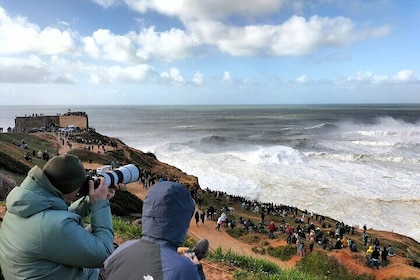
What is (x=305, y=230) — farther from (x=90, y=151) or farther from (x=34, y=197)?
(x=34, y=197)

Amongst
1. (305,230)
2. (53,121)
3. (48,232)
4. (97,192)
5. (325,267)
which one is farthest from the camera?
(53,121)

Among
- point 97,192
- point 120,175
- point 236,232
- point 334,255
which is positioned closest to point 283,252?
point 334,255

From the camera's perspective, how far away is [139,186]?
24.0m

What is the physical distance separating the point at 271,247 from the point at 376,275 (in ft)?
14.2

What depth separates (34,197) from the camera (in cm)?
209

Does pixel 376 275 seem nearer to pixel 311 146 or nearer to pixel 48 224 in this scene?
pixel 48 224

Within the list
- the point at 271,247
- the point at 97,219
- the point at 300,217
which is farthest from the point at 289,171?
the point at 97,219

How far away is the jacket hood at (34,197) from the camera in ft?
6.84

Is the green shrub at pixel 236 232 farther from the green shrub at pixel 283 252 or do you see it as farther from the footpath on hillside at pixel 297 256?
the green shrub at pixel 283 252

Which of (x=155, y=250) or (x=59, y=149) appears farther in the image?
(x=59, y=149)

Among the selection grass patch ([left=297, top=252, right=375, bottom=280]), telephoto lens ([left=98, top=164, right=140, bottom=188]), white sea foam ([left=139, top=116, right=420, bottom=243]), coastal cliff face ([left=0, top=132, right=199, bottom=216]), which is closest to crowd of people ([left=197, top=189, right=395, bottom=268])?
grass patch ([left=297, top=252, right=375, bottom=280])

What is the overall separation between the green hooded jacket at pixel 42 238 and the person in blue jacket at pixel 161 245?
0.26 meters

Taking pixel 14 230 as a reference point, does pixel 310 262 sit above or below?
below

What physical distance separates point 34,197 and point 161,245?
0.81m
